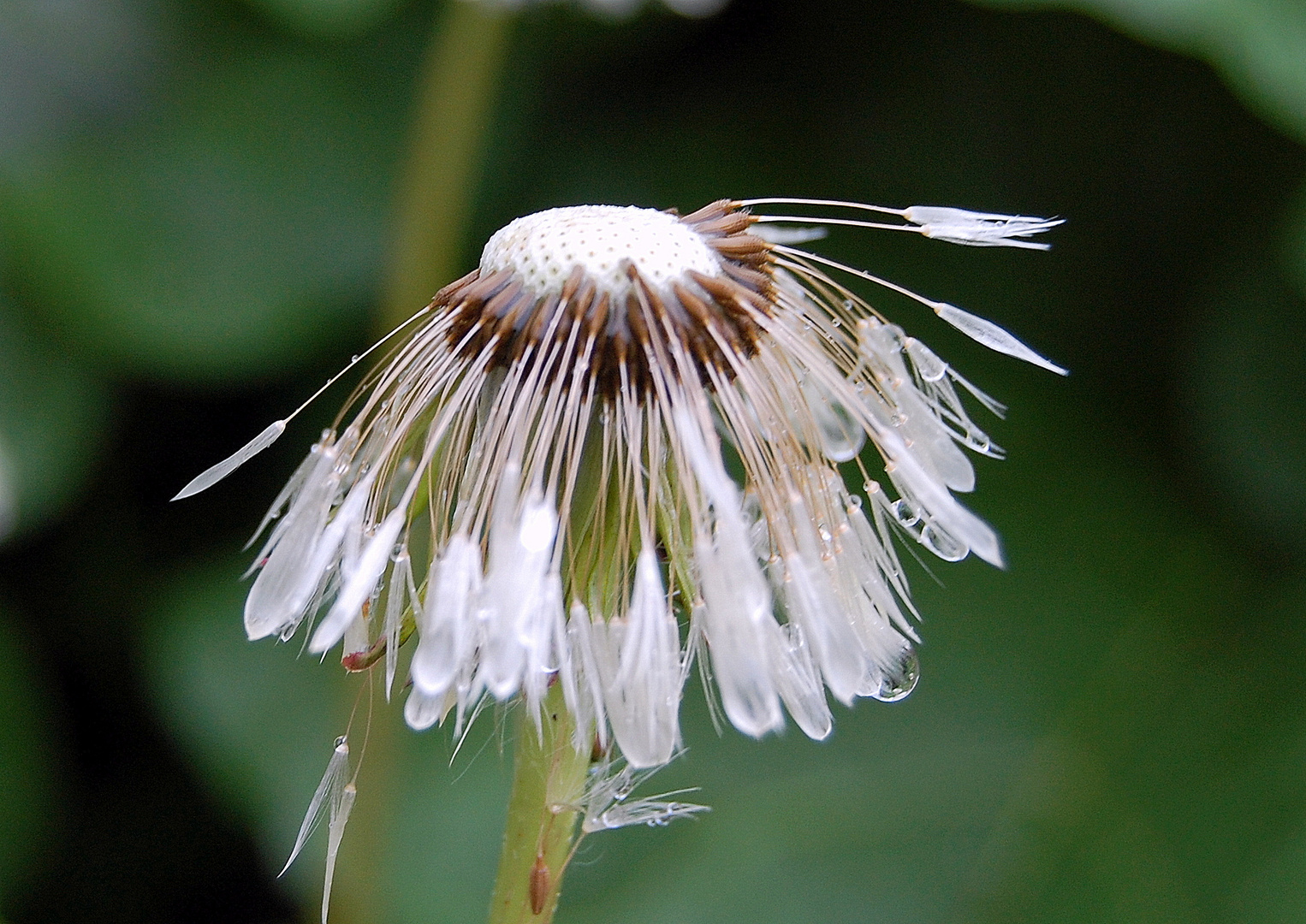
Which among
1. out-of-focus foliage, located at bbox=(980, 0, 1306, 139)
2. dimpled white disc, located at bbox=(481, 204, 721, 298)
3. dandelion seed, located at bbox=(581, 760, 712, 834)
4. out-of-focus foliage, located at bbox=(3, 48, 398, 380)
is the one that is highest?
out-of-focus foliage, located at bbox=(980, 0, 1306, 139)

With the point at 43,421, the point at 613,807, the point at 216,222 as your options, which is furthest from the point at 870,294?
the point at 613,807

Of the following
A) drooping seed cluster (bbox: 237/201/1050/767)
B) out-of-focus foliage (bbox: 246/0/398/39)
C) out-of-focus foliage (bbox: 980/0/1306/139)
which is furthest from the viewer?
out-of-focus foliage (bbox: 246/0/398/39)

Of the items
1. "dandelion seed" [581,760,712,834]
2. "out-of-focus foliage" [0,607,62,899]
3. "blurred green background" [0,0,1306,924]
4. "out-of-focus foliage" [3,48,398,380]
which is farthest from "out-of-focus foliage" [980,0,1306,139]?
"out-of-focus foliage" [0,607,62,899]

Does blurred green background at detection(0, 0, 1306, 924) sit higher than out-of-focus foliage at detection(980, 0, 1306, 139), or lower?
lower

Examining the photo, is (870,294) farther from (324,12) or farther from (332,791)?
(332,791)

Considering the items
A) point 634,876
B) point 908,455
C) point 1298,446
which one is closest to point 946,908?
point 634,876

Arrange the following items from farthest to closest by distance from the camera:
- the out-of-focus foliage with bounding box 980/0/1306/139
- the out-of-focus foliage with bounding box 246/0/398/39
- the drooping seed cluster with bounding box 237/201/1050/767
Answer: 1. the out-of-focus foliage with bounding box 246/0/398/39
2. the out-of-focus foliage with bounding box 980/0/1306/139
3. the drooping seed cluster with bounding box 237/201/1050/767

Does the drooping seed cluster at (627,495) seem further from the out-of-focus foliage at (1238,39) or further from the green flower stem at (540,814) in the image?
the out-of-focus foliage at (1238,39)

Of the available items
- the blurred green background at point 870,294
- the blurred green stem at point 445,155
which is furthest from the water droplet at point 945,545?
the blurred green stem at point 445,155

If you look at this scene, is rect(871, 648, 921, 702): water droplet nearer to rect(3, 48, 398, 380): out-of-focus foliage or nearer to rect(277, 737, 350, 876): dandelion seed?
rect(277, 737, 350, 876): dandelion seed
